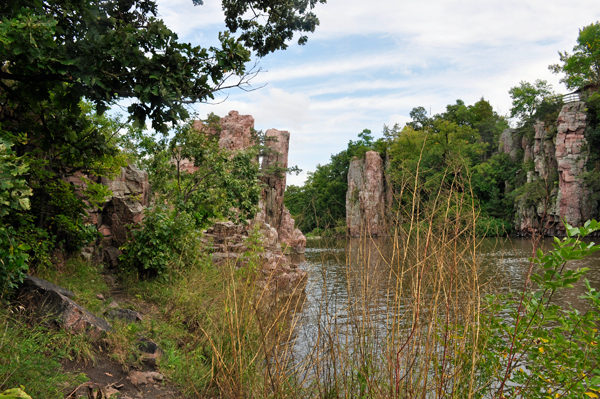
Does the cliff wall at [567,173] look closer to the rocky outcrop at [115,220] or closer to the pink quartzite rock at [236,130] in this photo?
the pink quartzite rock at [236,130]

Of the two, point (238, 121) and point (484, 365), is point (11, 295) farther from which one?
point (238, 121)

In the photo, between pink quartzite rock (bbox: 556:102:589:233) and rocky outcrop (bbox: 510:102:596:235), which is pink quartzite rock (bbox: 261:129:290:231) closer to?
rocky outcrop (bbox: 510:102:596:235)

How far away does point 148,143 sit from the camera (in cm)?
1012

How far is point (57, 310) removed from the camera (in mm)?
3982

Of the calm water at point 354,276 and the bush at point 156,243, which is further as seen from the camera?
the bush at point 156,243

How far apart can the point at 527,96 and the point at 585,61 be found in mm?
9566

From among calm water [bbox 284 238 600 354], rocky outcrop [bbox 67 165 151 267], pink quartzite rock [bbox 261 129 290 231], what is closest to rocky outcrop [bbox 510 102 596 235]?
pink quartzite rock [bbox 261 129 290 231]

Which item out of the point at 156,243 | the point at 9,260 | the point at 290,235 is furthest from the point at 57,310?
the point at 290,235

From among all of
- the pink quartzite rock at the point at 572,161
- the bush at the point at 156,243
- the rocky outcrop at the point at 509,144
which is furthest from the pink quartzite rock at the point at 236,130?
the rocky outcrop at the point at 509,144

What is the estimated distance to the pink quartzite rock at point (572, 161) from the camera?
1230 inches

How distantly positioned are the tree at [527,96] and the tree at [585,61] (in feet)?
17.9

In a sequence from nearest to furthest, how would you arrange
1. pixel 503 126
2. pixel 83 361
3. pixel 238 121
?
1. pixel 83 361
2. pixel 238 121
3. pixel 503 126

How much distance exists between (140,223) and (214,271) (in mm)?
1668

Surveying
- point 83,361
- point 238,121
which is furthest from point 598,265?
point 238,121
